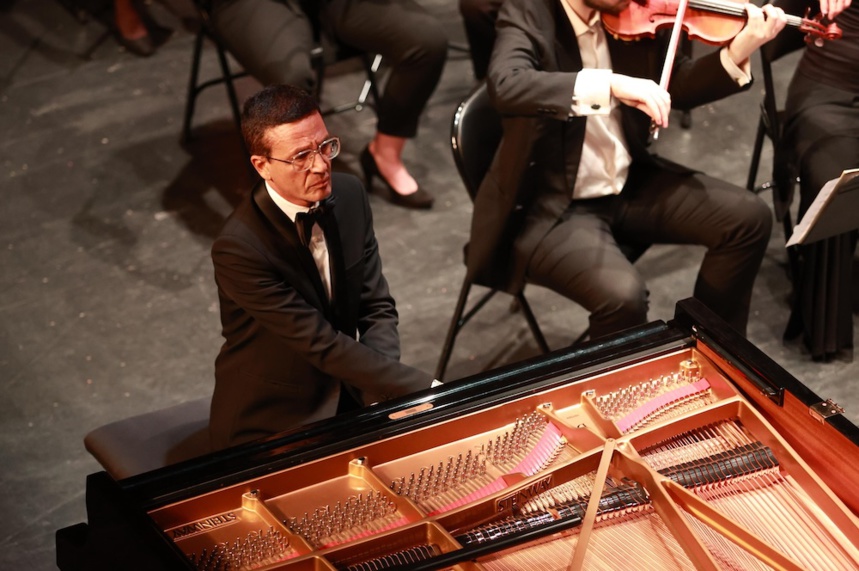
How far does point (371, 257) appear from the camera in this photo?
2775mm

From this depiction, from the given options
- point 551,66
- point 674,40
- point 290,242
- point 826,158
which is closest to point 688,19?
point 674,40

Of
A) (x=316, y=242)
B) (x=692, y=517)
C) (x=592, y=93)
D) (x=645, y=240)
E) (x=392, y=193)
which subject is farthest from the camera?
(x=392, y=193)

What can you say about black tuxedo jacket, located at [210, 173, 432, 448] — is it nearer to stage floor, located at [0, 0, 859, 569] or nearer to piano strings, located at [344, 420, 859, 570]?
piano strings, located at [344, 420, 859, 570]

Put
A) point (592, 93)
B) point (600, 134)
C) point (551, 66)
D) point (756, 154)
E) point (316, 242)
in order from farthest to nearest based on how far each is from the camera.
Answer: point (756, 154), point (600, 134), point (551, 66), point (592, 93), point (316, 242)

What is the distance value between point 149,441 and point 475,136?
1263 millimetres

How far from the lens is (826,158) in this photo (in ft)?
11.3

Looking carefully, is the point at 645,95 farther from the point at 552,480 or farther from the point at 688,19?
the point at 552,480

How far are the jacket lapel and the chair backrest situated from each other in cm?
75

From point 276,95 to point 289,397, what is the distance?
0.76 m

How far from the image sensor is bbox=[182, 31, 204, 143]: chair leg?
4656mm

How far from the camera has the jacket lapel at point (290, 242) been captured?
247cm

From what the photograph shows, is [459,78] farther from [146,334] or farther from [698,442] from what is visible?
[698,442]

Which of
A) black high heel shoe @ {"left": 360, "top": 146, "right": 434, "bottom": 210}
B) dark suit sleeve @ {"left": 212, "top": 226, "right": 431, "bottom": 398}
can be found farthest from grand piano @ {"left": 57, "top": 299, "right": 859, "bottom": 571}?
black high heel shoe @ {"left": 360, "top": 146, "right": 434, "bottom": 210}

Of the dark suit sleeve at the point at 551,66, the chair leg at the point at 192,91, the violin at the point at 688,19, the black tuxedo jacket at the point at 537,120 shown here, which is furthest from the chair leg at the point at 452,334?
the chair leg at the point at 192,91
